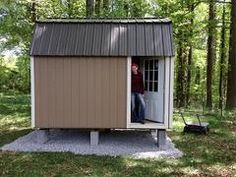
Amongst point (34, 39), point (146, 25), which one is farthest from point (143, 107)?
point (34, 39)

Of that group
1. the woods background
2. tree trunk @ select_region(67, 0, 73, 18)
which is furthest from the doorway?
tree trunk @ select_region(67, 0, 73, 18)

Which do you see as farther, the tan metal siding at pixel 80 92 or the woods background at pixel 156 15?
the woods background at pixel 156 15

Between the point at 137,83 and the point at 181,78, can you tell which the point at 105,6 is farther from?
the point at 137,83

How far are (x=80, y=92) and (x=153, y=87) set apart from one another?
198cm

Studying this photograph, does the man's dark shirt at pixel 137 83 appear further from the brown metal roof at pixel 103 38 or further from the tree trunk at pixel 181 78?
the tree trunk at pixel 181 78

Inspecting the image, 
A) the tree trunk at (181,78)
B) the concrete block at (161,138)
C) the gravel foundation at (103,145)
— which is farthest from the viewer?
the tree trunk at (181,78)

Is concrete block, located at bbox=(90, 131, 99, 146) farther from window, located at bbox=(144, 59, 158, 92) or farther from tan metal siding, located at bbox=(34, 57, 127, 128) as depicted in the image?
window, located at bbox=(144, 59, 158, 92)

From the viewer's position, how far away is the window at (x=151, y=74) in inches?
448

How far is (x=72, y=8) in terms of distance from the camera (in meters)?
22.2

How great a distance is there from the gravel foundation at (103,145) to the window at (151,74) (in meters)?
1.45

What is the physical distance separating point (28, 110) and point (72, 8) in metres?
6.35

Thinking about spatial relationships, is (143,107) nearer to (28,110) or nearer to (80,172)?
(80,172)

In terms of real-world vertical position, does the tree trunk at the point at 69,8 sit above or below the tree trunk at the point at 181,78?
above

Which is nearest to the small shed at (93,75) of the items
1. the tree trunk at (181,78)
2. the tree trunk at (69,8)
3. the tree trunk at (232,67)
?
the tree trunk at (232,67)
